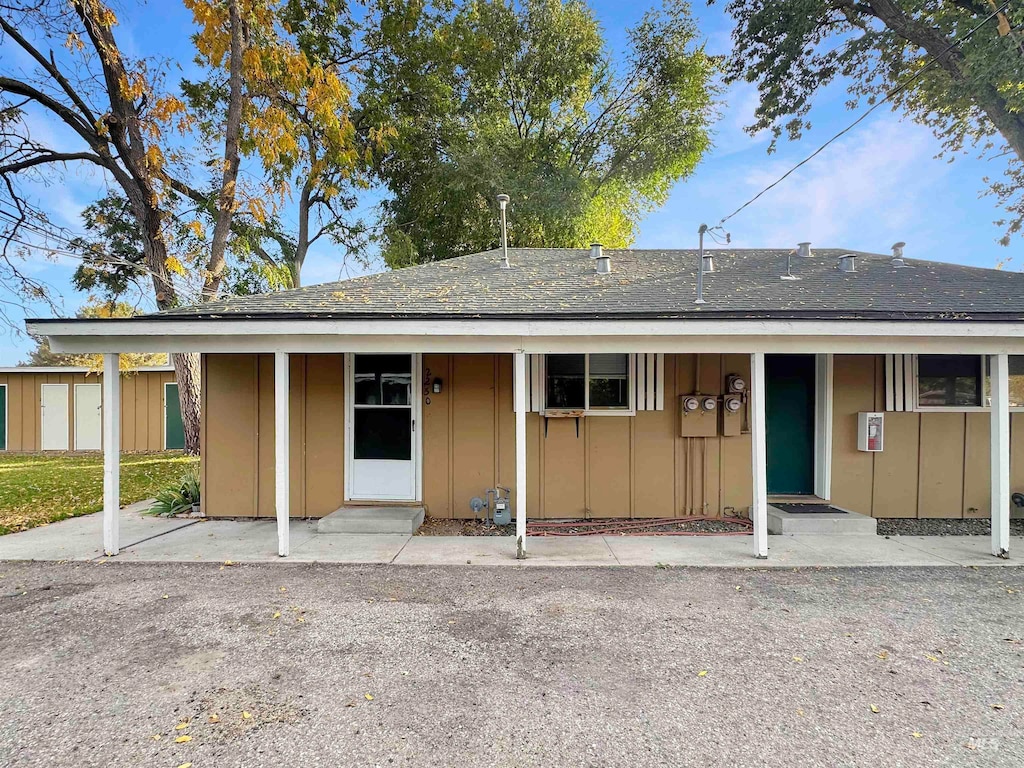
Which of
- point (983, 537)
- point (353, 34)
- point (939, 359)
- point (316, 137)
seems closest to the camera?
point (983, 537)

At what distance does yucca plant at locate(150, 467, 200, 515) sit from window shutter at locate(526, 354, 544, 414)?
15.7ft

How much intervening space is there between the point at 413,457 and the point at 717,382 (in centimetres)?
391

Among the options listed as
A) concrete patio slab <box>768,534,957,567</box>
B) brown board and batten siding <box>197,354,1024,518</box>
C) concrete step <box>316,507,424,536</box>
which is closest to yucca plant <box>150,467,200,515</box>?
brown board and batten siding <box>197,354,1024,518</box>

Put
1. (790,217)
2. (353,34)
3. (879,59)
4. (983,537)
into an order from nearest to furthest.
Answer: (983,537), (790,217), (879,59), (353,34)

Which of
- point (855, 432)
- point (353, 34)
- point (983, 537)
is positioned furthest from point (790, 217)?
point (353, 34)

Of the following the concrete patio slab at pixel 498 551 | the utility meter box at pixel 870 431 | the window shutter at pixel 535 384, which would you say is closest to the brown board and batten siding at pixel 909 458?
the utility meter box at pixel 870 431

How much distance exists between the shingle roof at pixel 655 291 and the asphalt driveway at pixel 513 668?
8.06ft

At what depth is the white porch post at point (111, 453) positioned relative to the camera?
15.4 ft

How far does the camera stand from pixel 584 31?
51.5ft

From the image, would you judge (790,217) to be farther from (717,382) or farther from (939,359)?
(717,382)

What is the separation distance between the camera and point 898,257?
7.70 meters

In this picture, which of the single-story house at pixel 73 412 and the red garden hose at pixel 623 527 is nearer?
the red garden hose at pixel 623 527

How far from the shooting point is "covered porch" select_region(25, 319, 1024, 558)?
14.9 ft

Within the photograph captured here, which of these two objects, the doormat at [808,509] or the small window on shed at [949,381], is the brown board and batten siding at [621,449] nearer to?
the small window on shed at [949,381]
